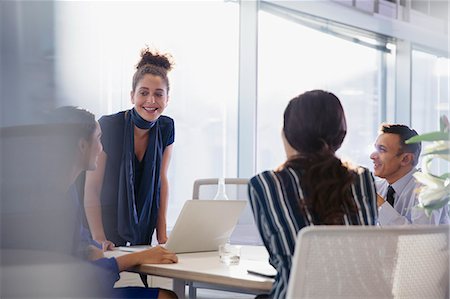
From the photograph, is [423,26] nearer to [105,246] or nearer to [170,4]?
[170,4]

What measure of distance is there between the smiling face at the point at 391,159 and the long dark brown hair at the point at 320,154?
1056 mm

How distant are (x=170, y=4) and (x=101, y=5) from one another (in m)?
0.76

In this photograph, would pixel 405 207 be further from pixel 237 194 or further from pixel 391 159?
pixel 237 194

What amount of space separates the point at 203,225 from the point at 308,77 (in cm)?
410

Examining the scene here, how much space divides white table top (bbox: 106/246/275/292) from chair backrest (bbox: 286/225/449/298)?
26cm

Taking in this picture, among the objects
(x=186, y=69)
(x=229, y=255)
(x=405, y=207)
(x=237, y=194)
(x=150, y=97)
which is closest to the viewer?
(x=229, y=255)

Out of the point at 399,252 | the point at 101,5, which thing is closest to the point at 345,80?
the point at 101,5

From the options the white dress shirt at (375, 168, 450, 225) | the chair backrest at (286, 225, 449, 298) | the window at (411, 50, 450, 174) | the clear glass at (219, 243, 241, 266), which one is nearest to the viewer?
the chair backrest at (286, 225, 449, 298)

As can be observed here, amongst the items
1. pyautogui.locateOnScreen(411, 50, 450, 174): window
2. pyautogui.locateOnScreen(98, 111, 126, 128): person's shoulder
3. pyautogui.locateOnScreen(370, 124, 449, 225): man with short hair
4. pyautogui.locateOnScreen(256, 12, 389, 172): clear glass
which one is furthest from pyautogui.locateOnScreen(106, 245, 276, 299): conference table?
pyautogui.locateOnScreen(411, 50, 450, 174): window

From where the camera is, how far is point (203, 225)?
2293 mm

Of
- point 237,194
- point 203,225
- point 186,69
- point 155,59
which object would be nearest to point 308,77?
point 186,69

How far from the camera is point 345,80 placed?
272 inches

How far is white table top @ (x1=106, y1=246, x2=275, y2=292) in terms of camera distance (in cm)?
180

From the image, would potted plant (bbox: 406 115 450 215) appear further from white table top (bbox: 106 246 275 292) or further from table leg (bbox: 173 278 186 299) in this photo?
table leg (bbox: 173 278 186 299)
